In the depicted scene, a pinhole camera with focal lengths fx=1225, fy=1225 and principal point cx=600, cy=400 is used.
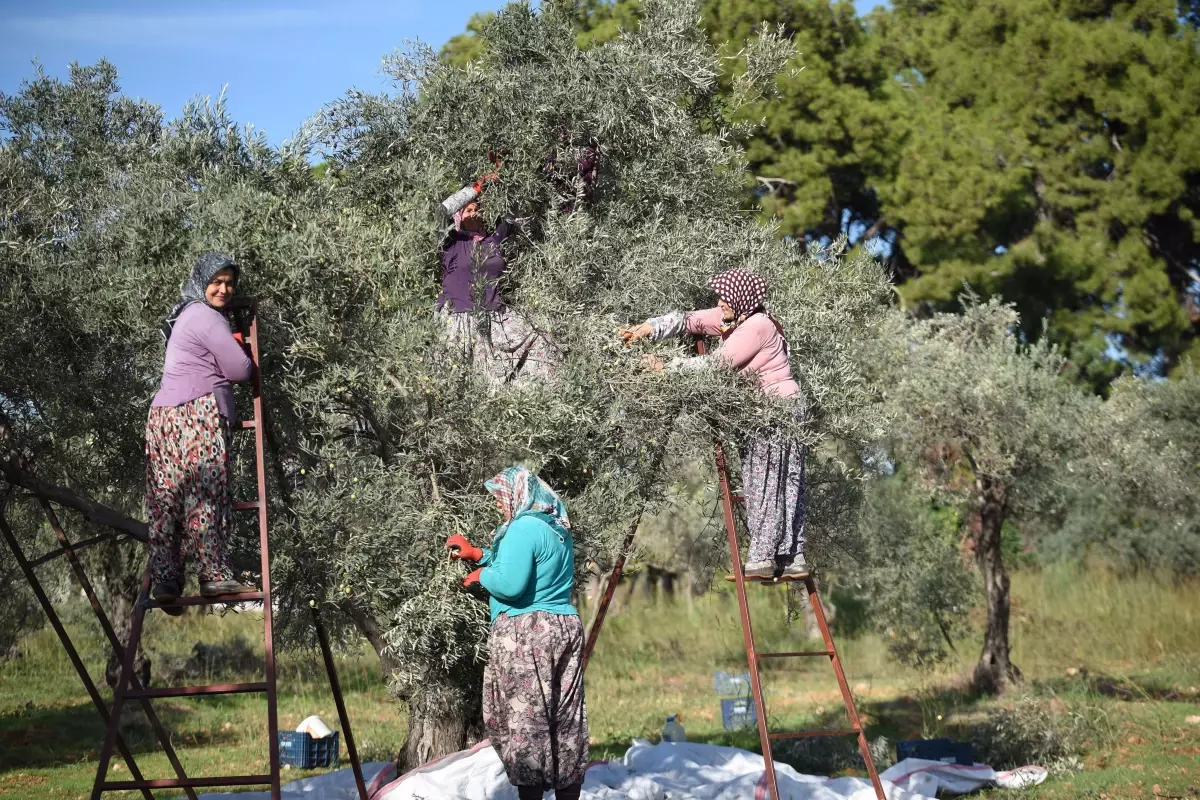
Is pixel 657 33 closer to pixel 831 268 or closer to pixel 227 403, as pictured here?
pixel 831 268

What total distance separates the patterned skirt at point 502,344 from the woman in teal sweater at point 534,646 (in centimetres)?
120

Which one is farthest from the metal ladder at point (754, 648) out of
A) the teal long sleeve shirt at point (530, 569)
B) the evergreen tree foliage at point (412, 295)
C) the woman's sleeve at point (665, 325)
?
the teal long sleeve shirt at point (530, 569)

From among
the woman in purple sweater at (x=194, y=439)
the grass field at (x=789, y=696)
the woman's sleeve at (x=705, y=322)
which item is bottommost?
the grass field at (x=789, y=696)

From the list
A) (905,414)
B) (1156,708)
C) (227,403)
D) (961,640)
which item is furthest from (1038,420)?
(227,403)

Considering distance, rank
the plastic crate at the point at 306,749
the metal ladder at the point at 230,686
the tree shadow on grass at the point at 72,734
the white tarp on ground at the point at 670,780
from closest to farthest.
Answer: the metal ladder at the point at 230,686 < the white tarp on ground at the point at 670,780 < the plastic crate at the point at 306,749 < the tree shadow on grass at the point at 72,734

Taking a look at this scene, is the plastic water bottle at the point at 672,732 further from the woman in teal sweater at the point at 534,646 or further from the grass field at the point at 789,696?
the woman in teal sweater at the point at 534,646

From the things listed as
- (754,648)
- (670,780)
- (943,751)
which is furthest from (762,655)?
(943,751)

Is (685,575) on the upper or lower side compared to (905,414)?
lower

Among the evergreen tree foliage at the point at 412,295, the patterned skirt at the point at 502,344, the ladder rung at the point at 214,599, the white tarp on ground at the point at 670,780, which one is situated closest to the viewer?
the ladder rung at the point at 214,599

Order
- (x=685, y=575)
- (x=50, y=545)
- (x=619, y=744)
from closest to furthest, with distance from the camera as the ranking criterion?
(x=50, y=545) → (x=619, y=744) → (x=685, y=575)

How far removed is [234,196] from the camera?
6961 millimetres

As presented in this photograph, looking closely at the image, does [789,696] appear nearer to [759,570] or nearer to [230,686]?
[759,570]

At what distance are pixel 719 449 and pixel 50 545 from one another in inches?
312

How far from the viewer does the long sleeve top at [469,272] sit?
7820 mm
